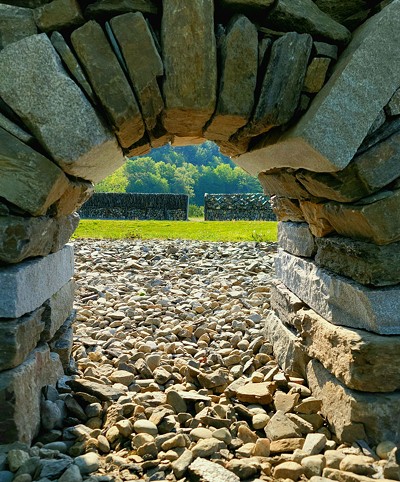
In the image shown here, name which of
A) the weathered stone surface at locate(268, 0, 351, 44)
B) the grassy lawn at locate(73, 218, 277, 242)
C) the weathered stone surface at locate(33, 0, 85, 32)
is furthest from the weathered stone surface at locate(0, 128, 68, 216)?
the grassy lawn at locate(73, 218, 277, 242)

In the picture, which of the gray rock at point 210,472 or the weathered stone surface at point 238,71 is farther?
the weathered stone surface at point 238,71

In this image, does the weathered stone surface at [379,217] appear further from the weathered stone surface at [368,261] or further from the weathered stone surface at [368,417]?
the weathered stone surface at [368,417]

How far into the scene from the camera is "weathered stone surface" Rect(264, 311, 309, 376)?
131 inches

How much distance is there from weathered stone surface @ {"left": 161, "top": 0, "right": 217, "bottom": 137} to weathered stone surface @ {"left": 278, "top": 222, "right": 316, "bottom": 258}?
4.13 ft

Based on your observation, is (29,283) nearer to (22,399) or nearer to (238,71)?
(22,399)

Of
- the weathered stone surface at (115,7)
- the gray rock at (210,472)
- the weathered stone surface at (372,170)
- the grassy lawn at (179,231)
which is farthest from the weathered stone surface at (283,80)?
the grassy lawn at (179,231)

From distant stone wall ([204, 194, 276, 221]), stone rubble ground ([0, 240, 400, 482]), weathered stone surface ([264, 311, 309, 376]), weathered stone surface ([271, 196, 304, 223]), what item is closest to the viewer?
stone rubble ground ([0, 240, 400, 482])

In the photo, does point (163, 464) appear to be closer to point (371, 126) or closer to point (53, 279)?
point (53, 279)

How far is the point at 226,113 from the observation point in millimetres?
2611

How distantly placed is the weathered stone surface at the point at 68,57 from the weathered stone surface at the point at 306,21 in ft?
3.35

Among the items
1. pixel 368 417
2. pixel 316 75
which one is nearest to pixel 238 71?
pixel 316 75

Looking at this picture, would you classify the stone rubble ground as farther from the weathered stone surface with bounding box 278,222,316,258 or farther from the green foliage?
the green foliage

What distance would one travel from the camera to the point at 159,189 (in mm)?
68438

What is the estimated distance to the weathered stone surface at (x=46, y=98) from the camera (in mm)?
2359
